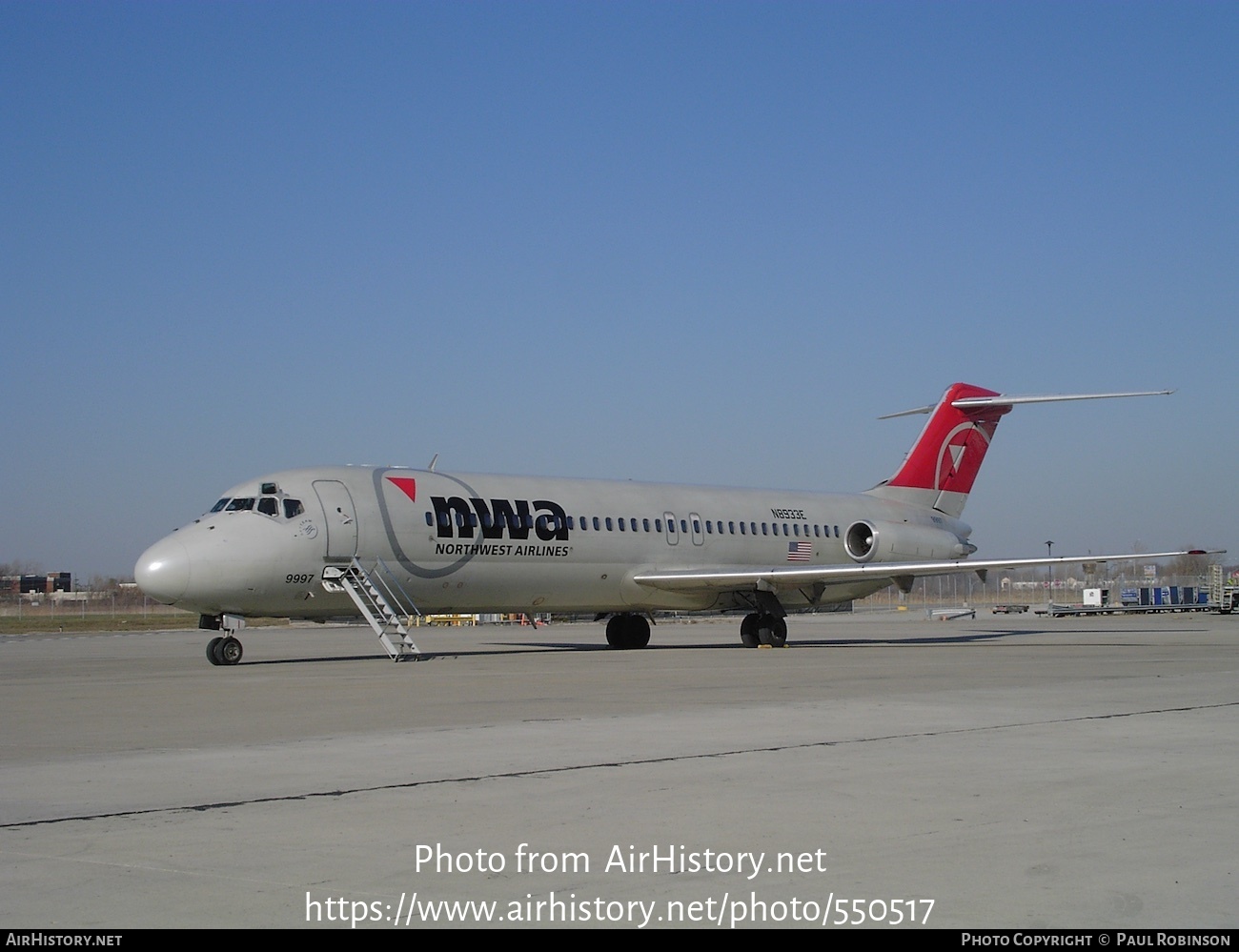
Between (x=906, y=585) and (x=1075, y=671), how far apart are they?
12270mm

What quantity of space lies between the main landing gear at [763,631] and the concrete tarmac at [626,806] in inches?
545

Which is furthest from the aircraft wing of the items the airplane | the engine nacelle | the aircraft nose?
the aircraft nose

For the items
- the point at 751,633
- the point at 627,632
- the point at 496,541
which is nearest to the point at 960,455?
the point at 751,633

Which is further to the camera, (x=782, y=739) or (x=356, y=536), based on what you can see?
(x=356, y=536)

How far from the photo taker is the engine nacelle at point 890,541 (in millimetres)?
34812

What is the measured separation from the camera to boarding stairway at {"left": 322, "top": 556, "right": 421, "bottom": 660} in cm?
2442

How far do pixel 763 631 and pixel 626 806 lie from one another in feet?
76.9

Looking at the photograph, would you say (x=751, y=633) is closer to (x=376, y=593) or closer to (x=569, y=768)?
(x=376, y=593)

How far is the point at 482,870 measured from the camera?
6129 millimetres

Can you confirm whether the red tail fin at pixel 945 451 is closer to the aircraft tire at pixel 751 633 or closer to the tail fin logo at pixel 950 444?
the tail fin logo at pixel 950 444

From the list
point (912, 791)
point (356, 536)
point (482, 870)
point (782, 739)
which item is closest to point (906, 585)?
point (356, 536)

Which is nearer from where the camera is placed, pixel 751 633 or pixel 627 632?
pixel 751 633

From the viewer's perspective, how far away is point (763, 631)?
31.0 m
